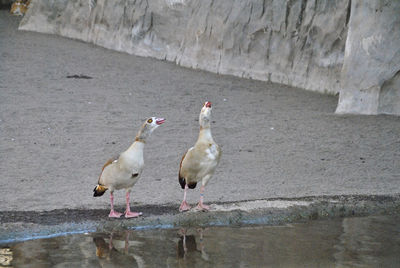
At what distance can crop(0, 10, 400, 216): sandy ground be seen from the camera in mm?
7098

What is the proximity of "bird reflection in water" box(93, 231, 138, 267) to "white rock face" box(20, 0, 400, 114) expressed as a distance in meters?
5.66

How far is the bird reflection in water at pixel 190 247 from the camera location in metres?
5.10

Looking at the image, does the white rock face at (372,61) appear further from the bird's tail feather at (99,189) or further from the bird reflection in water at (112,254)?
the bird reflection in water at (112,254)

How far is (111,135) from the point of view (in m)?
9.17

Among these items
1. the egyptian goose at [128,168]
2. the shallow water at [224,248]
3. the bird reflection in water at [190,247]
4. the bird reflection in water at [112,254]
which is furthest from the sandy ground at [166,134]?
the bird reflection in water at [112,254]

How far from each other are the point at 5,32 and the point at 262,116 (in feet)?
25.8

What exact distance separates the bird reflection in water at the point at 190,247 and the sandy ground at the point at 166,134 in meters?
0.75

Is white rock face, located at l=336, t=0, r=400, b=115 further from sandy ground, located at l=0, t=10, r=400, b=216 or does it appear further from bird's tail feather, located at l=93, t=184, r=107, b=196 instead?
bird's tail feather, located at l=93, t=184, r=107, b=196

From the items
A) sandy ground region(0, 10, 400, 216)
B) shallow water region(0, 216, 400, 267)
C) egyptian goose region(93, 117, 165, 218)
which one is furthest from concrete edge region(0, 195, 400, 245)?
sandy ground region(0, 10, 400, 216)

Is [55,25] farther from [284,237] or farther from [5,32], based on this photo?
[284,237]

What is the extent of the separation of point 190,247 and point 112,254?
0.58 meters

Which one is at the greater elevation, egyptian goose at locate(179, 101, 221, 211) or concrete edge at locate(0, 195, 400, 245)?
egyptian goose at locate(179, 101, 221, 211)

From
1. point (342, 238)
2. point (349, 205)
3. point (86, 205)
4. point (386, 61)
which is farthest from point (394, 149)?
point (86, 205)

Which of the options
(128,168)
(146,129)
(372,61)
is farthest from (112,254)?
(372,61)
